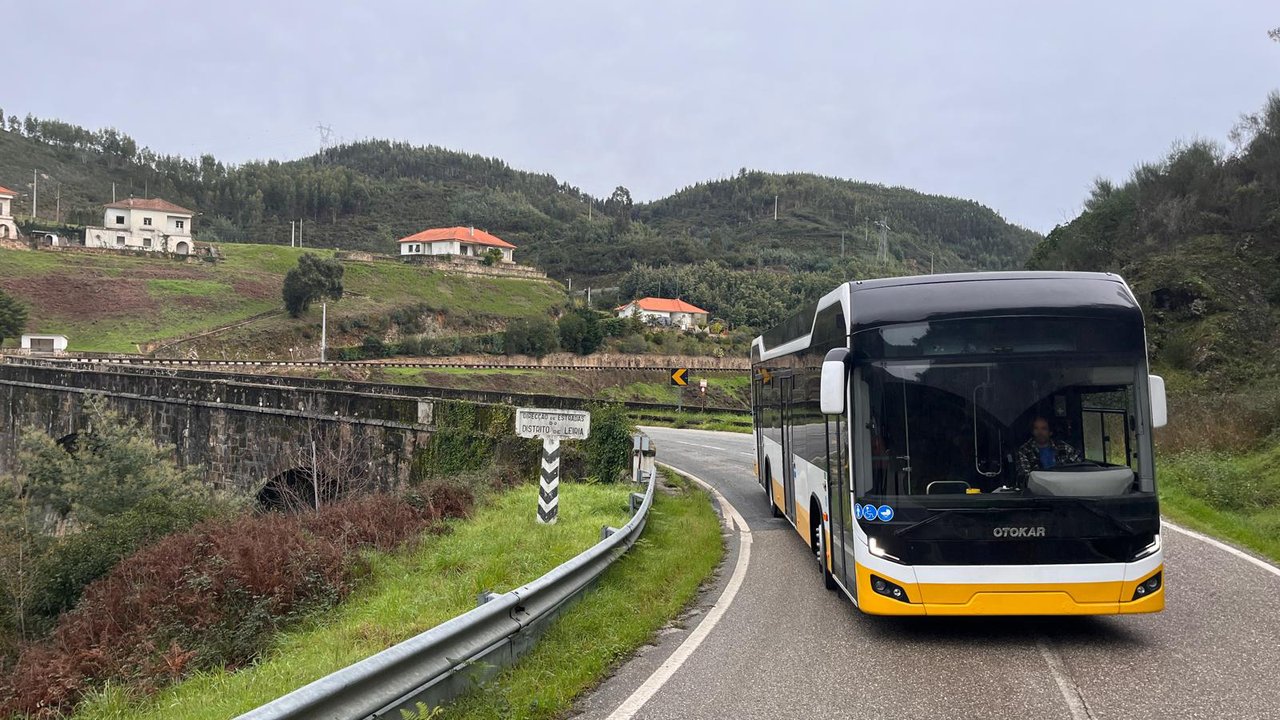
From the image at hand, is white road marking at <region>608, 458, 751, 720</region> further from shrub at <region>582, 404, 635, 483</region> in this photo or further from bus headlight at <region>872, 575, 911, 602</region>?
shrub at <region>582, 404, 635, 483</region>

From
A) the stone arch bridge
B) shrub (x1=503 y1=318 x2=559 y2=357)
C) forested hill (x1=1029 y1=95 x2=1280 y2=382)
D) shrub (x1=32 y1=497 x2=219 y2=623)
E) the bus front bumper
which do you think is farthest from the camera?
shrub (x1=503 y1=318 x2=559 y2=357)

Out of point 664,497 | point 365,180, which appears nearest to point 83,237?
point 365,180

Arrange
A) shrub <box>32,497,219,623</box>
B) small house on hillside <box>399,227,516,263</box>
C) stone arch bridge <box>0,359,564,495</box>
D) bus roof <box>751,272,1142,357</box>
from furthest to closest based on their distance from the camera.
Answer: small house on hillside <box>399,227,516,263</box> < stone arch bridge <box>0,359,564,495</box> < shrub <box>32,497,219,623</box> < bus roof <box>751,272,1142,357</box>

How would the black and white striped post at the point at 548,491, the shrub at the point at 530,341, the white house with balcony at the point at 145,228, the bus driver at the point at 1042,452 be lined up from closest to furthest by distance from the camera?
the bus driver at the point at 1042,452 → the black and white striped post at the point at 548,491 → the shrub at the point at 530,341 → the white house with balcony at the point at 145,228

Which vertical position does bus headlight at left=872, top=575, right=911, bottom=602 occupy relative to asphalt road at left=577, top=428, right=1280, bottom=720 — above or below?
above

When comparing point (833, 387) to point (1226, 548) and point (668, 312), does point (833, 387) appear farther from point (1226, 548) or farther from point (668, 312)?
point (668, 312)

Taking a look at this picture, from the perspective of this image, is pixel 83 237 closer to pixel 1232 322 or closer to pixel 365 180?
pixel 365 180

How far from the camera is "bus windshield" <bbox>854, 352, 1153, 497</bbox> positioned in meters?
7.30

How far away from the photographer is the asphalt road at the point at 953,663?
5.78 m

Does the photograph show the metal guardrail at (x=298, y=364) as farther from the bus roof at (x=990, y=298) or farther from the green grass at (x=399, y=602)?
the bus roof at (x=990, y=298)

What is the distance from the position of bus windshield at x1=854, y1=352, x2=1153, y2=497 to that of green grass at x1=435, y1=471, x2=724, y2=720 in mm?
2307

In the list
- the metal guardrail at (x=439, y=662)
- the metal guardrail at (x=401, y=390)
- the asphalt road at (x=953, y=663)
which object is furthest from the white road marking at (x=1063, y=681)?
the metal guardrail at (x=401, y=390)

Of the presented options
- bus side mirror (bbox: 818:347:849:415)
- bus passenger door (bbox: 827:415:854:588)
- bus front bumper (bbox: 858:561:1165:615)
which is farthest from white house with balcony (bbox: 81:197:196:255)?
bus front bumper (bbox: 858:561:1165:615)

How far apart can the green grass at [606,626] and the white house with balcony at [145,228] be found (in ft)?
316
